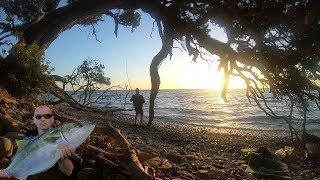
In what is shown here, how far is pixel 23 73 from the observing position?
12.9 m

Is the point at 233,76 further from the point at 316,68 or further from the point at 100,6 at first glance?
the point at 100,6

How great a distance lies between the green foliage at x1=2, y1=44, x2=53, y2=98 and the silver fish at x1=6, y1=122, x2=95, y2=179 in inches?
365

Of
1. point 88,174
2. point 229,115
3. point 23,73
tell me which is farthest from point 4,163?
point 229,115

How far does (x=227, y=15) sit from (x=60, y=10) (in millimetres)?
8176

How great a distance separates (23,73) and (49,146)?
10.0 m

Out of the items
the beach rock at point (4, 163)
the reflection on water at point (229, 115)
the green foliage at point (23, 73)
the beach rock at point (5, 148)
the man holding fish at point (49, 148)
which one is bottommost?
the reflection on water at point (229, 115)

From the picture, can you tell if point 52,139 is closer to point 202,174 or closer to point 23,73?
point 202,174

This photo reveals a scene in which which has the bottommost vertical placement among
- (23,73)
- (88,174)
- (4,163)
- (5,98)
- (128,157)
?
(88,174)

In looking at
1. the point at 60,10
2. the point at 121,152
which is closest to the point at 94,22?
the point at 60,10

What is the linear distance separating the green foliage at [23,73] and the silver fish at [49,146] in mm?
9278

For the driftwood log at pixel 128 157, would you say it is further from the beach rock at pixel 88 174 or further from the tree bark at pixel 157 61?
the tree bark at pixel 157 61

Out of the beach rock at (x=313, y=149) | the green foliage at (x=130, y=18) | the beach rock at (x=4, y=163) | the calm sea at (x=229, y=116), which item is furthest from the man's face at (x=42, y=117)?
the green foliage at (x=130, y=18)

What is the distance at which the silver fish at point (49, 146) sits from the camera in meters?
3.55

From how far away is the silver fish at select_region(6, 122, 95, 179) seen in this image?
11.6 feet
